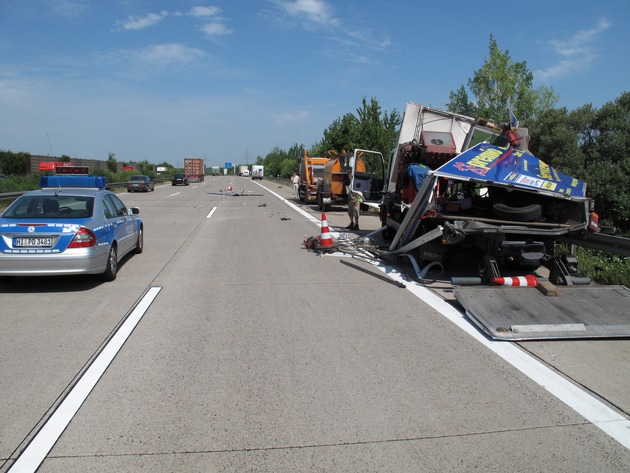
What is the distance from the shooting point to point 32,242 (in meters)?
7.21

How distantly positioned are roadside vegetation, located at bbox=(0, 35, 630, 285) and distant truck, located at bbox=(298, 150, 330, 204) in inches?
188

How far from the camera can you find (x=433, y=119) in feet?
38.9

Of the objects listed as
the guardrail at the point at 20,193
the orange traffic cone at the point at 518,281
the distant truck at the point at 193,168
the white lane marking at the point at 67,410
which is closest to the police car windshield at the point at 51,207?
the white lane marking at the point at 67,410

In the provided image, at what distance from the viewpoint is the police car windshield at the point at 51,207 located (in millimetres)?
7750

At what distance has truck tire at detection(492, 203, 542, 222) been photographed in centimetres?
770

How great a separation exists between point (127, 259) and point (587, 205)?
28.6ft

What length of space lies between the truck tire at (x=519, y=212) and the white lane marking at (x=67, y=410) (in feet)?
18.3

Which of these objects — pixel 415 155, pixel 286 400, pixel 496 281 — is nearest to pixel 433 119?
pixel 415 155

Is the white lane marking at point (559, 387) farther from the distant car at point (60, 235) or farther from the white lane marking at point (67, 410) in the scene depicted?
the distant car at point (60, 235)

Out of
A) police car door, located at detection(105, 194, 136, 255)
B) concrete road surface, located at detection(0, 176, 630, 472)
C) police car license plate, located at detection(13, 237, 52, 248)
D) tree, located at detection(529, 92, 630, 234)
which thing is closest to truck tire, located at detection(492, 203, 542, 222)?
concrete road surface, located at detection(0, 176, 630, 472)

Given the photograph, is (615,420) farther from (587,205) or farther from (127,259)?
(127,259)

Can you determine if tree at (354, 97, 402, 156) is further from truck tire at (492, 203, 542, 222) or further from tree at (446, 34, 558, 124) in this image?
truck tire at (492, 203, 542, 222)

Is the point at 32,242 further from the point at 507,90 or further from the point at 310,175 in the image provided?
the point at 507,90

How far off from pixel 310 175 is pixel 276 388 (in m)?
25.1
